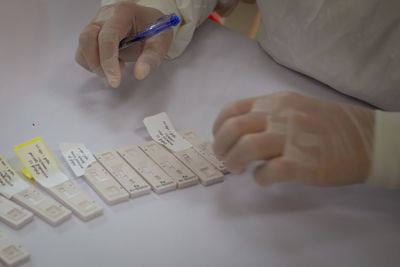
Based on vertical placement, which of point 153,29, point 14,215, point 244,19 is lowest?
point 244,19

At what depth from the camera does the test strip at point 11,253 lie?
531 millimetres

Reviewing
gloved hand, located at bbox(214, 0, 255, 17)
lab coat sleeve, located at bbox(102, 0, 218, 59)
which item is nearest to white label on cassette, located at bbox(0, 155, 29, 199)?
lab coat sleeve, located at bbox(102, 0, 218, 59)

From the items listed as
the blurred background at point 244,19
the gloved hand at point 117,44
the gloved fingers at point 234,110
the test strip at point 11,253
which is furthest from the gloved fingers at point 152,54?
the blurred background at point 244,19

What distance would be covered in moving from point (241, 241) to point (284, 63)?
0.44 m

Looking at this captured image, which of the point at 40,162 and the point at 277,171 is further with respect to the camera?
the point at 40,162

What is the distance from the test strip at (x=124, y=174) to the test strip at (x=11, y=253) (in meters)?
0.15

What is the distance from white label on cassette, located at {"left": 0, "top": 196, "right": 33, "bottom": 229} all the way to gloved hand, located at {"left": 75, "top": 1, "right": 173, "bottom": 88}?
0.93 feet

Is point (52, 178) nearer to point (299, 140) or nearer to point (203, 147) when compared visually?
point (203, 147)

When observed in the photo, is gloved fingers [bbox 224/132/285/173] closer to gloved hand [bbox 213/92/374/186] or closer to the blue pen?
gloved hand [bbox 213/92/374/186]

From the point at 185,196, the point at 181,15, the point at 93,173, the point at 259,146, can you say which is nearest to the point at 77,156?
the point at 93,173

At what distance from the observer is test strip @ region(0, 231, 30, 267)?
0.53m

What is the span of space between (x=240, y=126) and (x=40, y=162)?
11.4 inches

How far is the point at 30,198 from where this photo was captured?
62 centimetres

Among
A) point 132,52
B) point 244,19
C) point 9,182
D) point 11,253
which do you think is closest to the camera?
point 11,253
